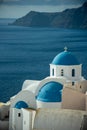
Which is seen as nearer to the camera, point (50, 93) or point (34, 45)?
point (50, 93)

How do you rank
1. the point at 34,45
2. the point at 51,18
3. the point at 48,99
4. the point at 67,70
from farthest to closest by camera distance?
the point at 34,45 → the point at 51,18 → the point at 67,70 → the point at 48,99

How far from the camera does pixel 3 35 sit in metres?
20.0

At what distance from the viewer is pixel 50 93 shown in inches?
417

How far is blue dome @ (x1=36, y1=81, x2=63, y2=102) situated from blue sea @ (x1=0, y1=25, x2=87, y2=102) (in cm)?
751

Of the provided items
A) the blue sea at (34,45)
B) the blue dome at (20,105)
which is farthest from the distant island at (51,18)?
the blue dome at (20,105)

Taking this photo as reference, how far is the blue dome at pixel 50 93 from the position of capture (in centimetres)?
1057

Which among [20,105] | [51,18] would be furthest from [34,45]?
Answer: [20,105]

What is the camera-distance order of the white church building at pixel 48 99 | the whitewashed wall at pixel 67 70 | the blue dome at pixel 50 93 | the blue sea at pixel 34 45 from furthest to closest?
the blue sea at pixel 34 45 < the whitewashed wall at pixel 67 70 < the blue dome at pixel 50 93 < the white church building at pixel 48 99

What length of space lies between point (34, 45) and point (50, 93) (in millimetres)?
9483

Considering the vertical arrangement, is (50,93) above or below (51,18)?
below

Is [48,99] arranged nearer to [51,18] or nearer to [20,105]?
[20,105]

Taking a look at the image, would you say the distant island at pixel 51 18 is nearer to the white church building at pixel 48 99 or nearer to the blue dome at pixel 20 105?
the white church building at pixel 48 99

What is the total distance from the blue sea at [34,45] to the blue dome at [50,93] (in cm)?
751

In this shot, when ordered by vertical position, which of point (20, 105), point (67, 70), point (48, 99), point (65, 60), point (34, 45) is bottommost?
point (20, 105)
